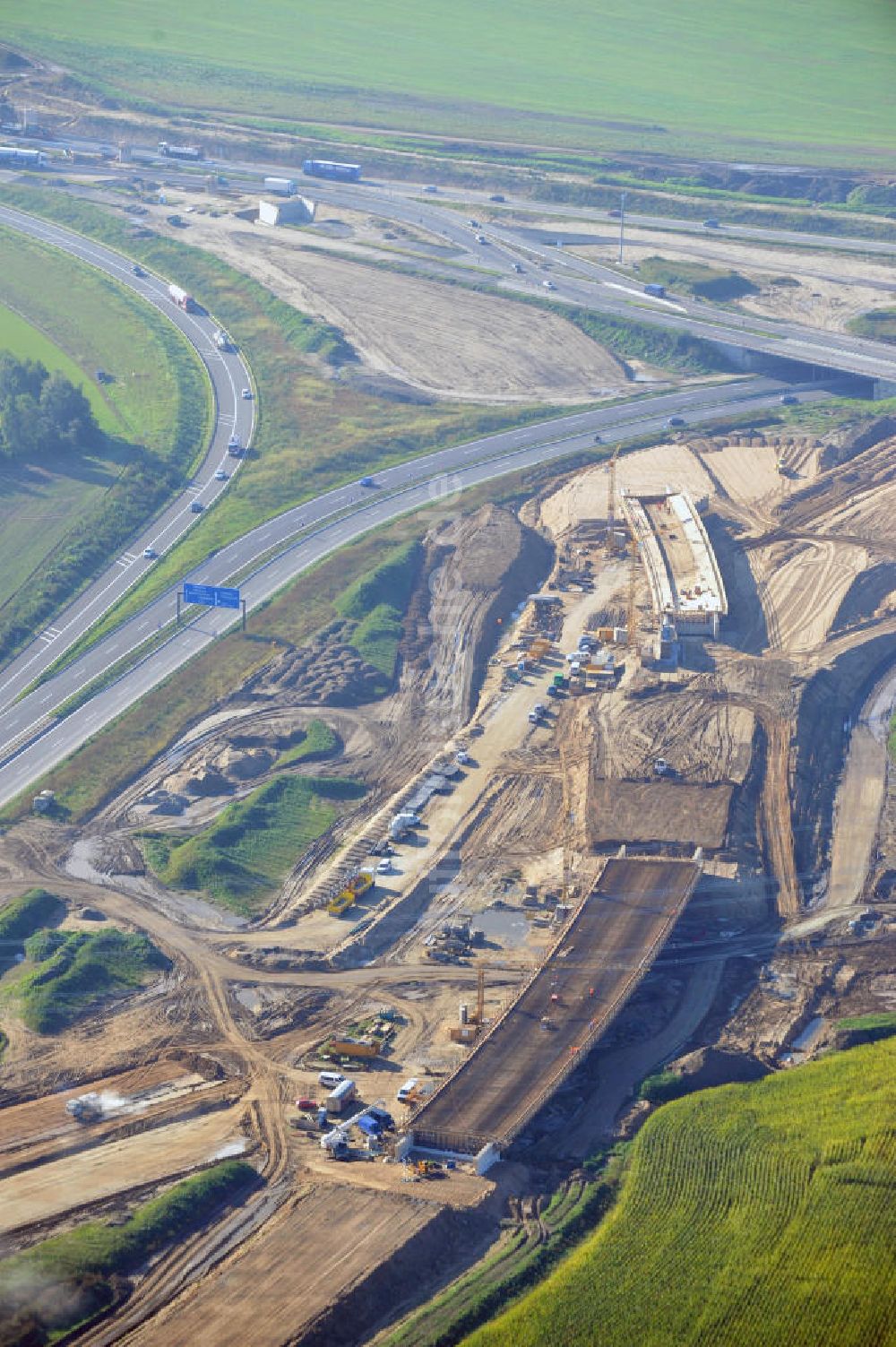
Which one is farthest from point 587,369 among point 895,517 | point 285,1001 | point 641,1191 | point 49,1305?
point 49,1305

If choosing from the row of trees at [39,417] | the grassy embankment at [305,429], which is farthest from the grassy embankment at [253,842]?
the row of trees at [39,417]

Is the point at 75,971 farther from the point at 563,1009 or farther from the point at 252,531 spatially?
the point at 252,531

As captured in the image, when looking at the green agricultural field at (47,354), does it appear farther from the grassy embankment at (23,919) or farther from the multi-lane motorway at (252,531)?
the grassy embankment at (23,919)

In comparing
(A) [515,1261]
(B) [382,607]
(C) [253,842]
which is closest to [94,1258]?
(A) [515,1261]

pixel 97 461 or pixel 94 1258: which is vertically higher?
pixel 97 461

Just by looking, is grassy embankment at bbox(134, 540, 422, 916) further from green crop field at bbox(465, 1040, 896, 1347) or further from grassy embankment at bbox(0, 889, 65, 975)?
green crop field at bbox(465, 1040, 896, 1347)
